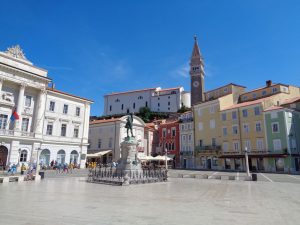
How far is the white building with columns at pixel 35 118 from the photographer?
34750mm

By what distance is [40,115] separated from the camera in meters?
38.4

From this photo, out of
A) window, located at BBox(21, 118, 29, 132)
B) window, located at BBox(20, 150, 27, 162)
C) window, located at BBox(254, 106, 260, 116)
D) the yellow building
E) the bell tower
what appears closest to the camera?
window, located at BBox(20, 150, 27, 162)

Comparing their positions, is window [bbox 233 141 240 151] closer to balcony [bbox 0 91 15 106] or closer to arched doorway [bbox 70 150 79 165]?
arched doorway [bbox 70 150 79 165]

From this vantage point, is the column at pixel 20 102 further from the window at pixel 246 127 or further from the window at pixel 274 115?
the window at pixel 274 115

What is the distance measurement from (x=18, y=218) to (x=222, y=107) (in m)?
48.2

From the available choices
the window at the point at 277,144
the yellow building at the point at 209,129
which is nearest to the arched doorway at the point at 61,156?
the yellow building at the point at 209,129

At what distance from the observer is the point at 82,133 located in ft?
148

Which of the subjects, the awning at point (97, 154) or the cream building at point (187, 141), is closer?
the awning at point (97, 154)

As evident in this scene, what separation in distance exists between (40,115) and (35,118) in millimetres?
849

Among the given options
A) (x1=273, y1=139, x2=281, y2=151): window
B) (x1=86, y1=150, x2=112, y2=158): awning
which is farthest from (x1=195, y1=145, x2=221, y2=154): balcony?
(x1=86, y1=150, x2=112, y2=158): awning

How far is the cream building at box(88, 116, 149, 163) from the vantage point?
5456 cm

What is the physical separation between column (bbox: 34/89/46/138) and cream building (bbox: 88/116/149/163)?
54.4 ft

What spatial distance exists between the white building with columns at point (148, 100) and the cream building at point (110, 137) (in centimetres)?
5261

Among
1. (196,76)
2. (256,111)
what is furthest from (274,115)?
(196,76)
